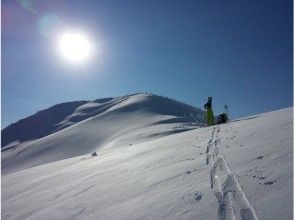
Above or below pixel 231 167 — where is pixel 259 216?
below

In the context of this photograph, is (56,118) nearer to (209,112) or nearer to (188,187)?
(209,112)

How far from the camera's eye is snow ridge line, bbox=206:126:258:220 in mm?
5309

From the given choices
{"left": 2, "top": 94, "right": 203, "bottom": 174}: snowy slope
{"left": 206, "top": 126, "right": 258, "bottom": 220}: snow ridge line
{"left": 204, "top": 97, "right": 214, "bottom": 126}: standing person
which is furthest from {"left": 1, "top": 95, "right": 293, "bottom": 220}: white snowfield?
{"left": 2, "top": 94, "right": 203, "bottom": 174}: snowy slope

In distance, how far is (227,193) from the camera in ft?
20.6

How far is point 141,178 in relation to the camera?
9.16 meters

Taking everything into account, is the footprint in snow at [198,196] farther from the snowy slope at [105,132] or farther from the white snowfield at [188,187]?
the snowy slope at [105,132]

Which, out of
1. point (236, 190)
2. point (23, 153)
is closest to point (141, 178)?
point (236, 190)

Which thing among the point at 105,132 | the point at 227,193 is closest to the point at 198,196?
the point at 227,193

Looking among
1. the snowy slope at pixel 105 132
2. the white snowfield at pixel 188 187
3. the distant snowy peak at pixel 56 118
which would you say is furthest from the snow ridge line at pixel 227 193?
the distant snowy peak at pixel 56 118

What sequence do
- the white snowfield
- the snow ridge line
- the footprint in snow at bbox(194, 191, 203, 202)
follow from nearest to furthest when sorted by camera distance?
1. the snow ridge line
2. the white snowfield
3. the footprint in snow at bbox(194, 191, 203, 202)

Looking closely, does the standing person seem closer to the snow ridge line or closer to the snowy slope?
the snowy slope

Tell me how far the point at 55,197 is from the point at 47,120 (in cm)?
12894

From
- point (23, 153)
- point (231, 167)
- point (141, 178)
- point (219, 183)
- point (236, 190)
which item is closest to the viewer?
point (236, 190)

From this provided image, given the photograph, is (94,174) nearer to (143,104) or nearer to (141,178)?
(141,178)
